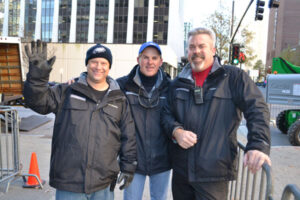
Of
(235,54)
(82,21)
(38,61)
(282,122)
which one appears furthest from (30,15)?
(38,61)

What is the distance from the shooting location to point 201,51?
7.54 feet

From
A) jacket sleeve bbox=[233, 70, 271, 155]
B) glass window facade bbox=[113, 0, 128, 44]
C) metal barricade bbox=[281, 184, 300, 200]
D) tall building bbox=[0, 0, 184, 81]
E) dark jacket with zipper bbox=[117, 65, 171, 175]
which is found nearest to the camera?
metal barricade bbox=[281, 184, 300, 200]

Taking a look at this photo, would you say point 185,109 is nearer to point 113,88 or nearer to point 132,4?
point 113,88

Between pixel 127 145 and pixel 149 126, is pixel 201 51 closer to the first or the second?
pixel 149 126

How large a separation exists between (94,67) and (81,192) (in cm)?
110

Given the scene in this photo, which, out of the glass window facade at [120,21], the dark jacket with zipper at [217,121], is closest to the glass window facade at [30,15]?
the glass window facade at [120,21]

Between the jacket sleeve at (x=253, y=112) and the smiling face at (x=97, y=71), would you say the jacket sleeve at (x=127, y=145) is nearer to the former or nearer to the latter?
the smiling face at (x=97, y=71)

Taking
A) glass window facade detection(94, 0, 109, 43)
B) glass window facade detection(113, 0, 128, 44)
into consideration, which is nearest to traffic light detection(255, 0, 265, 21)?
glass window facade detection(113, 0, 128, 44)

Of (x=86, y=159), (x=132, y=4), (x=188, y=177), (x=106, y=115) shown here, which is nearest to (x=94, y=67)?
(x=106, y=115)

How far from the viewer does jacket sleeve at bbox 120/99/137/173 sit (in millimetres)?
2510

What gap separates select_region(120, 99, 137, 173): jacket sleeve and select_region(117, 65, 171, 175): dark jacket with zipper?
15 cm

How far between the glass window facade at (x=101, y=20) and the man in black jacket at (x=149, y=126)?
41.0 m

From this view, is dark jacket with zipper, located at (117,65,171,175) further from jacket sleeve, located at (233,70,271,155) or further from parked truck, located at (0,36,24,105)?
parked truck, located at (0,36,24,105)

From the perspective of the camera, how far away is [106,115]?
240 cm
